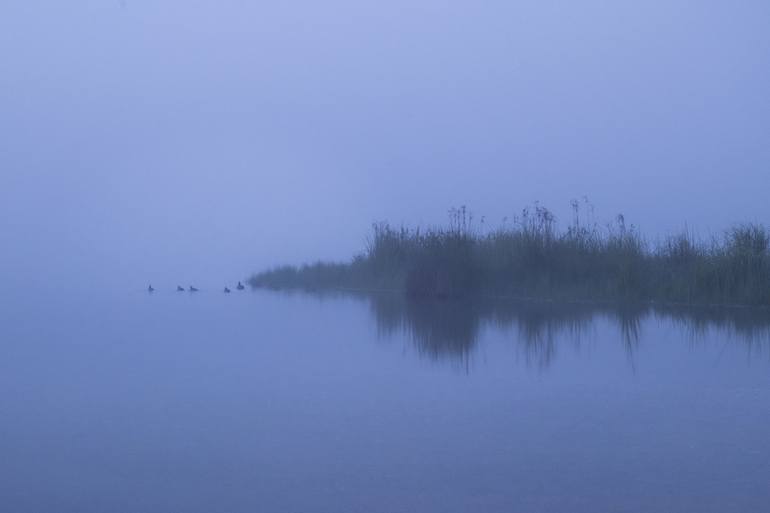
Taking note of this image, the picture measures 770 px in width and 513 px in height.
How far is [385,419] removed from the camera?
6.00m

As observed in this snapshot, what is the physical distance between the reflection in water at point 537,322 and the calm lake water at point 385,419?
0.08 meters

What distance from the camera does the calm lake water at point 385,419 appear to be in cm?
455

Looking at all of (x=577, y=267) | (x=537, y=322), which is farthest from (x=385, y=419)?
(x=577, y=267)

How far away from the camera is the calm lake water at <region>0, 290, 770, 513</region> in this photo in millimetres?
4547

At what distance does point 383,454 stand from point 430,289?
11.6 metres

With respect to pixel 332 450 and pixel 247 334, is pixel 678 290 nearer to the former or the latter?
pixel 247 334

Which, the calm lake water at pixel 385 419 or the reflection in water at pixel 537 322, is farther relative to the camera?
the reflection in water at pixel 537 322

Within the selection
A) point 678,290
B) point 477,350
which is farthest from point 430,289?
point 477,350

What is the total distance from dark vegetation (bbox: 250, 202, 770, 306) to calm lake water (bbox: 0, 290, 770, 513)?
4.33 meters

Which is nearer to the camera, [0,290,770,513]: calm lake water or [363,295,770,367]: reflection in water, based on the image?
[0,290,770,513]: calm lake water

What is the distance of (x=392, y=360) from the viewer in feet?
27.7

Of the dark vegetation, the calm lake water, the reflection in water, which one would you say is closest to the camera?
the calm lake water

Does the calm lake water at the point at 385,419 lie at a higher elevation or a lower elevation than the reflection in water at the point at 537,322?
lower

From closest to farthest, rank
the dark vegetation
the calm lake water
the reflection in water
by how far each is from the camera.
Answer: the calm lake water < the reflection in water < the dark vegetation
